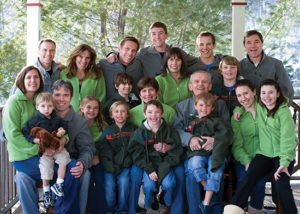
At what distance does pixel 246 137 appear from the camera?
3.07 m

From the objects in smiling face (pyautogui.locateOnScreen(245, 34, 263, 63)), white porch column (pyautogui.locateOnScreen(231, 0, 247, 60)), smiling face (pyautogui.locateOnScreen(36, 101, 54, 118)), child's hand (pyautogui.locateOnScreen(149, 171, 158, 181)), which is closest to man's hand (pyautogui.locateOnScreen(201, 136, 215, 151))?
child's hand (pyautogui.locateOnScreen(149, 171, 158, 181))

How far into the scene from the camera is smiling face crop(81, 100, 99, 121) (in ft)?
10.2

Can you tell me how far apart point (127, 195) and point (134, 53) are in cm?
141

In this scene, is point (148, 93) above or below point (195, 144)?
above

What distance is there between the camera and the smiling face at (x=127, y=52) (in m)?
3.50

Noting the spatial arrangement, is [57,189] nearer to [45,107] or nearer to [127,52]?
[45,107]

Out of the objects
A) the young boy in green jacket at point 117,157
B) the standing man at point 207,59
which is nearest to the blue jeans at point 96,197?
the young boy in green jacket at point 117,157

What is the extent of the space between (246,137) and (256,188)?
42 centimetres

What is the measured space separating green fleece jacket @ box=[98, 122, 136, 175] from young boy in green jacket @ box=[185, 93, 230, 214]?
500 millimetres

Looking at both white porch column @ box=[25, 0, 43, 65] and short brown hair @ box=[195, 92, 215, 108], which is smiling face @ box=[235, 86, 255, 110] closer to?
short brown hair @ box=[195, 92, 215, 108]

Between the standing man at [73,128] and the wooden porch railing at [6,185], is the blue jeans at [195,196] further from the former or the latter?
the wooden porch railing at [6,185]

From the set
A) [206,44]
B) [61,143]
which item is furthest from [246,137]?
[61,143]

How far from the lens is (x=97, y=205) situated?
9.26ft

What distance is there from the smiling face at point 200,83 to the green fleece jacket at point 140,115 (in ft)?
0.88
